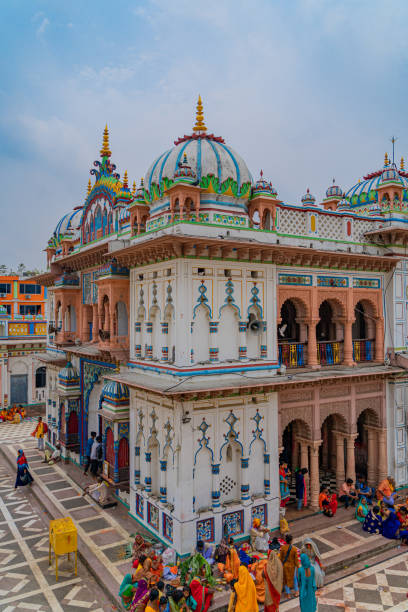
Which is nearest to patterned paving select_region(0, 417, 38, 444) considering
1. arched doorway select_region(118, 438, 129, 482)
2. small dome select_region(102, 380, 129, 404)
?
arched doorway select_region(118, 438, 129, 482)

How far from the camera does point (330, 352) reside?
1205cm

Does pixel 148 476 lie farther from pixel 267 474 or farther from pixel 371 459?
pixel 371 459

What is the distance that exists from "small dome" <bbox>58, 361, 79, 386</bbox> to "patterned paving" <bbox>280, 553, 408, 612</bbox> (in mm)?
9757

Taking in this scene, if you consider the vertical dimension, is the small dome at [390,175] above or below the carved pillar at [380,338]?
above

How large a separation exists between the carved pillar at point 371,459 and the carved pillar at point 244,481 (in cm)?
465

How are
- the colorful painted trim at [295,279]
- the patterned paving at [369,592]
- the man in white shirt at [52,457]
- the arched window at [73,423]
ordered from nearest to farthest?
the patterned paving at [369,592] → the colorful painted trim at [295,279] → the arched window at [73,423] → the man in white shirt at [52,457]

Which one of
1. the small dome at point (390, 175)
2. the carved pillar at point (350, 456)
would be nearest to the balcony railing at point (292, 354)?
the carved pillar at point (350, 456)

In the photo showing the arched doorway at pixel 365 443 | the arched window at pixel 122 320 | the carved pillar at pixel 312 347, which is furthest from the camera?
the arched doorway at pixel 365 443

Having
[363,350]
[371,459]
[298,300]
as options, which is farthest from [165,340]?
[371,459]

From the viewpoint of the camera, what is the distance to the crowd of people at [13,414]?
23266 mm

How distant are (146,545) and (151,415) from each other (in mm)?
2596

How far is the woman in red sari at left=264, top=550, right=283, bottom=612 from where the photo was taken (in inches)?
274

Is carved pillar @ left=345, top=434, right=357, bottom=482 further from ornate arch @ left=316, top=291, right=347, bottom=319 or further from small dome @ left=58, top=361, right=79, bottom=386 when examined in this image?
small dome @ left=58, top=361, right=79, bottom=386

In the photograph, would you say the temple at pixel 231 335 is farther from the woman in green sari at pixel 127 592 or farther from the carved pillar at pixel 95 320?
the woman in green sari at pixel 127 592
